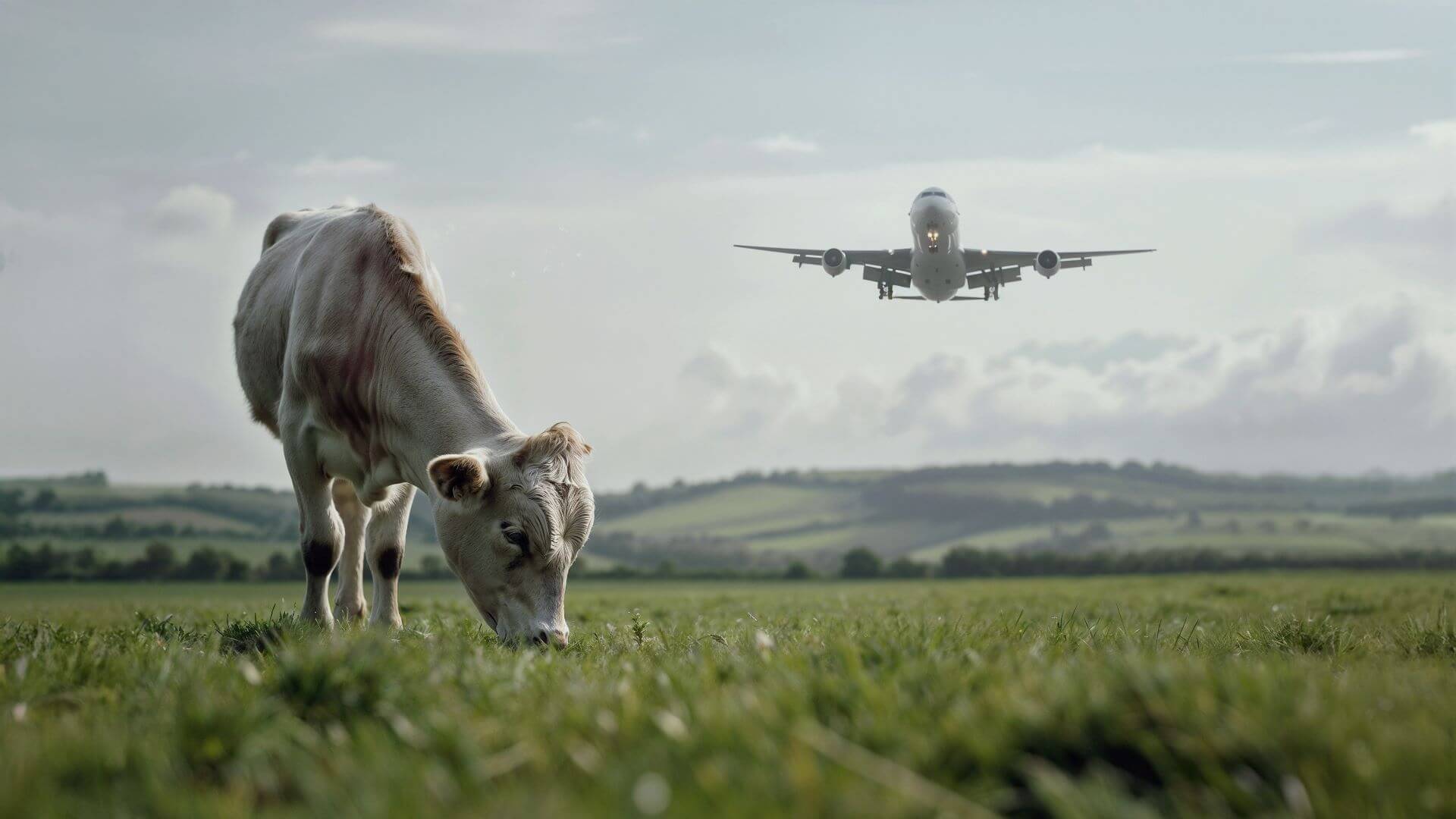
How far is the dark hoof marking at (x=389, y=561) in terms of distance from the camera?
819 centimetres

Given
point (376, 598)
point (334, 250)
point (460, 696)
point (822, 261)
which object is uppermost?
point (822, 261)

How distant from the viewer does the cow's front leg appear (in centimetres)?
766

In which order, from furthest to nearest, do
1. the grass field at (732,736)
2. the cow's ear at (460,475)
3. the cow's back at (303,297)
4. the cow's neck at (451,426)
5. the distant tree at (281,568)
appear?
1. the distant tree at (281,568)
2. the cow's back at (303,297)
3. the cow's neck at (451,426)
4. the cow's ear at (460,475)
5. the grass field at (732,736)

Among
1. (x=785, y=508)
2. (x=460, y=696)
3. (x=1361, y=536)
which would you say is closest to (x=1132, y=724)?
(x=460, y=696)

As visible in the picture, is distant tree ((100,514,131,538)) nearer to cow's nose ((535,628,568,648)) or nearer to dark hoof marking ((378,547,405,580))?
dark hoof marking ((378,547,405,580))

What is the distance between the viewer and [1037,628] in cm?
578

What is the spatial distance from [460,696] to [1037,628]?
11.2ft

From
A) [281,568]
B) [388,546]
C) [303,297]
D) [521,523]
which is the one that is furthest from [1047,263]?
[521,523]

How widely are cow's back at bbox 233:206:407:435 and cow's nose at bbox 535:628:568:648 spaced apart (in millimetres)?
2672

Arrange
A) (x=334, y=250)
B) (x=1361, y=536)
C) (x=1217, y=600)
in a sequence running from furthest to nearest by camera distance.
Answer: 1. (x=1361, y=536)
2. (x=1217, y=600)
3. (x=334, y=250)

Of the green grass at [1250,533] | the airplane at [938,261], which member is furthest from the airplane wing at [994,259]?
the green grass at [1250,533]

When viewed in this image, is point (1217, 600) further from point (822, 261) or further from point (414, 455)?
point (822, 261)

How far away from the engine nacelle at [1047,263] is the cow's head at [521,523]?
36830 mm

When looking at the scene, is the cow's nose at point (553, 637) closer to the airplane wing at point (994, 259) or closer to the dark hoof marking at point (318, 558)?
the dark hoof marking at point (318, 558)
